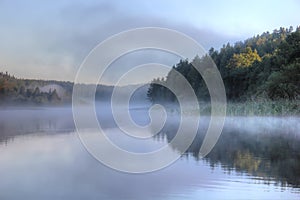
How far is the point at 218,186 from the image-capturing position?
25.1 ft

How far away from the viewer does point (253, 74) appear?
43.3m

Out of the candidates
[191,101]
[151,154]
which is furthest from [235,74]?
[151,154]

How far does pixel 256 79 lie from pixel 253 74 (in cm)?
83

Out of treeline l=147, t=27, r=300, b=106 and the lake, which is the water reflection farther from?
treeline l=147, t=27, r=300, b=106

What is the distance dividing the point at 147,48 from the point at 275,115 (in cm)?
748

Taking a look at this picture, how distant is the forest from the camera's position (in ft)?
83.9

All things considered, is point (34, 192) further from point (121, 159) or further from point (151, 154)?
point (151, 154)

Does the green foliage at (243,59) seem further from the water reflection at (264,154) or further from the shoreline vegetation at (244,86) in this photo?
the water reflection at (264,154)

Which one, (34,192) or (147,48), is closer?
(34,192)

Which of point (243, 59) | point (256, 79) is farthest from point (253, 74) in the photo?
point (243, 59)

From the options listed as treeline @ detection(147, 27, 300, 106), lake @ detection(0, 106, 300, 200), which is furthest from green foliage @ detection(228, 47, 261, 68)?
lake @ detection(0, 106, 300, 200)

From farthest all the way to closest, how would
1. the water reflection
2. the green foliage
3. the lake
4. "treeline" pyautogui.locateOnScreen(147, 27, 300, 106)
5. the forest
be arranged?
the green foliage, "treeline" pyautogui.locateOnScreen(147, 27, 300, 106), the forest, the water reflection, the lake

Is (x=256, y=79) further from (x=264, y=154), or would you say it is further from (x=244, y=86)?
(x=264, y=154)

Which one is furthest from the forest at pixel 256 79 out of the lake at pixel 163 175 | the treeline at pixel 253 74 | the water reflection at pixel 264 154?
the lake at pixel 163 175
